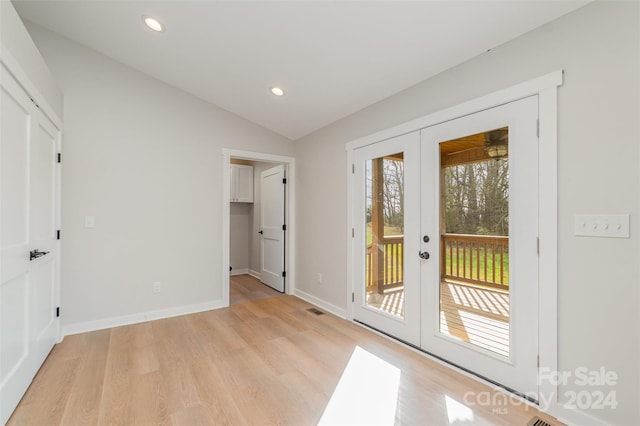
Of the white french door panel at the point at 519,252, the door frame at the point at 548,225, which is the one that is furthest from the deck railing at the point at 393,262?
the door frame at the point at 548,225

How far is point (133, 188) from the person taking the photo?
335 centimetres

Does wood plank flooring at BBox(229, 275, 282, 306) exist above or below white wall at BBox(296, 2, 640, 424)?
below

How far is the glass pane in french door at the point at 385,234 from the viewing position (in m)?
2.86

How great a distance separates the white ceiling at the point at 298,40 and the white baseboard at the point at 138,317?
2.63 metres

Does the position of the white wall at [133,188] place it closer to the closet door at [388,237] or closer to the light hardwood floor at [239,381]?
the light hardwood floor at [239,381]

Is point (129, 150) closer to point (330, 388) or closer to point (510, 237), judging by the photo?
point (330, 388)

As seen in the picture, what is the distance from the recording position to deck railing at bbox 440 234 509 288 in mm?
2088

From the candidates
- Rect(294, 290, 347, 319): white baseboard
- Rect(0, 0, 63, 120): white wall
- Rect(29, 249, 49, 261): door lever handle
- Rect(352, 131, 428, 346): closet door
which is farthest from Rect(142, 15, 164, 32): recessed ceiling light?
Rect(294, 290, 347, 319): white baseboard

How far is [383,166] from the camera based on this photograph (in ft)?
9.96

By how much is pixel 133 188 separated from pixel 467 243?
3483 mm

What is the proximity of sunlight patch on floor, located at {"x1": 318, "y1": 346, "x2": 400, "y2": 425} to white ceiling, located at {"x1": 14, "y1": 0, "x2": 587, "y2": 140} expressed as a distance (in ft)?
8.10

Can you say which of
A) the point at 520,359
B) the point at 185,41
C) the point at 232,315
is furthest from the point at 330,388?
the point at 185,41

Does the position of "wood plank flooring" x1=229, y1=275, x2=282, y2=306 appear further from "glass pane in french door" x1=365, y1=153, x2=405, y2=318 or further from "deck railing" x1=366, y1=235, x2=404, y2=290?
"deck railing" x1=366, y1=235, x2=404, y2=290

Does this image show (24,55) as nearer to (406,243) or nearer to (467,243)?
(406,243)
